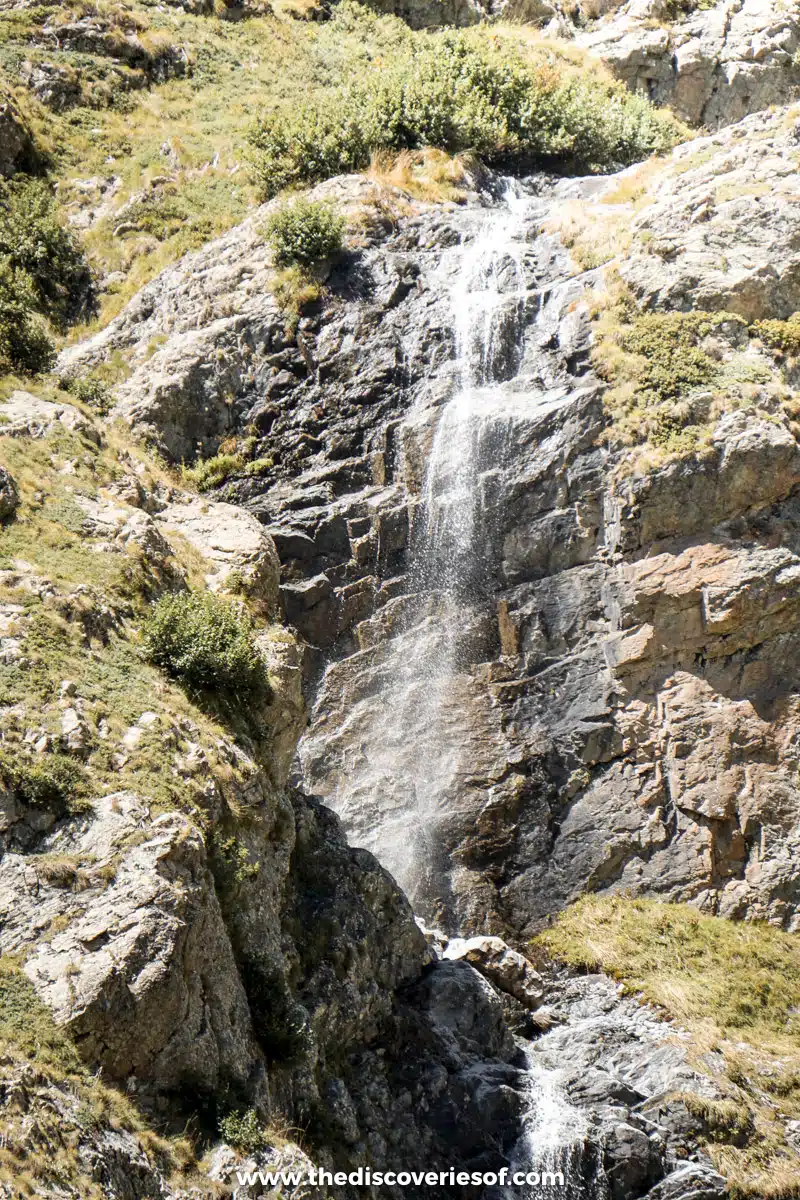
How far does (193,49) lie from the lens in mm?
31625

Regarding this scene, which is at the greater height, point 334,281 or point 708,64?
point 708,64

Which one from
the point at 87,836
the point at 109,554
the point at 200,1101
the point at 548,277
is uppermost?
the point at 548,277

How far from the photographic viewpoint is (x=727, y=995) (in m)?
13.8

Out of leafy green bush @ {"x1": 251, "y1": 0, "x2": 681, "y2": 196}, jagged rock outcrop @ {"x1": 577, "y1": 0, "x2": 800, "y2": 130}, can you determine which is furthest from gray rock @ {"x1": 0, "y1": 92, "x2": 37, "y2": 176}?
jagged rock outcrop @ {"x1": 577, "y1": 0, "x2": 800, "y2": 130}

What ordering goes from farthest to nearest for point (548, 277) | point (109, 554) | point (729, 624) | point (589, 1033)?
point (548, 277) < point (729, 624) < point (589, 1033) < point (109, 554)

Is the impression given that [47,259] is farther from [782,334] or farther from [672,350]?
[782,334]

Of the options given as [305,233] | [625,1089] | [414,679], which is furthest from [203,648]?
[305,233]

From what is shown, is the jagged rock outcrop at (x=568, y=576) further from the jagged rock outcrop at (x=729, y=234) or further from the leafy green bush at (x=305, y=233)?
the leafy green bush at (x=305, y=233)

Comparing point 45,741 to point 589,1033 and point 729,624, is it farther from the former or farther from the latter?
point 729,624

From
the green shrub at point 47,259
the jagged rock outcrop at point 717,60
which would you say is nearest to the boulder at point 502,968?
the green shrub at point 47,259

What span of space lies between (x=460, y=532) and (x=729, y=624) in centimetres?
496

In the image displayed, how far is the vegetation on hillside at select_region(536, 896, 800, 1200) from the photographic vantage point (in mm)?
11633

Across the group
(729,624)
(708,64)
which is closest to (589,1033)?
(729,624)

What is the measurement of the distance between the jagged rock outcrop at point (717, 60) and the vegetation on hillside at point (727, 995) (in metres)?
26.1
